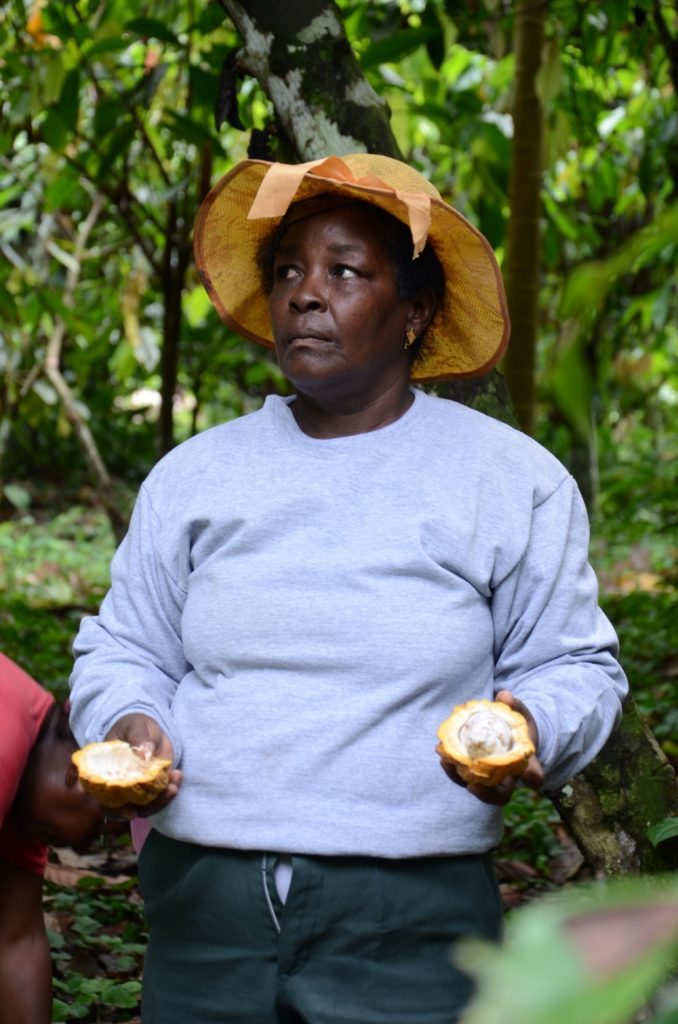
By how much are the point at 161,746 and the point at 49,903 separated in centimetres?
161

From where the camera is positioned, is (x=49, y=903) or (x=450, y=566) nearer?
(x=450, y=566)

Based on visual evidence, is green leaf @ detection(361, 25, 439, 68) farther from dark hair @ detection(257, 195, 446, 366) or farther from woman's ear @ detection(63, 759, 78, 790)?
woman's ear @ detection(63, 759, 78, 790)

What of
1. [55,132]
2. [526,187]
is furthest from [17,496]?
[526,187]

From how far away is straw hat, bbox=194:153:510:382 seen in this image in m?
1.68

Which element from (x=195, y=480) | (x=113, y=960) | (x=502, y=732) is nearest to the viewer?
(x=502, y=732)

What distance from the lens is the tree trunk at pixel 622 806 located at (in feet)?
6.58

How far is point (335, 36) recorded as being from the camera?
2309 millimetres

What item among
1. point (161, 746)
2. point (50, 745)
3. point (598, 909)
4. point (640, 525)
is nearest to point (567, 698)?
point (161, 746)

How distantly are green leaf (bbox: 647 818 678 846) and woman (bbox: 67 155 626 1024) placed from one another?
0.41 metres

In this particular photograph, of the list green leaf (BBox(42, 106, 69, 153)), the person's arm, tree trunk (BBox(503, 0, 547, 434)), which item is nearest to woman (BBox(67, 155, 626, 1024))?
the person's arm

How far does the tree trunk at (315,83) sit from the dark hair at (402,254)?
416 millimetres

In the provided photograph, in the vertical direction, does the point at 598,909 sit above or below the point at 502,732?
above

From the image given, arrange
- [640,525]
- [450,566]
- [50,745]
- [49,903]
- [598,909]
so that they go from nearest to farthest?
[598,909] < [450,566] < [50,745] < [49,903] < [640,525]

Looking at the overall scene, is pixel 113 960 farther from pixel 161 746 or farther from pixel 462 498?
pixel 462 498
